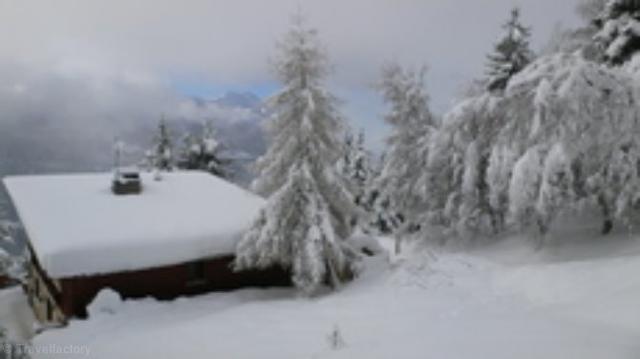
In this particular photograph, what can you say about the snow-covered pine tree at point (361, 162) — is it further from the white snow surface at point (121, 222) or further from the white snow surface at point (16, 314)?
the white snow surface at point (16, 314)

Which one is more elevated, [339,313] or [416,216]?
[416,216]

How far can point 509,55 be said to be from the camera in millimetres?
21719

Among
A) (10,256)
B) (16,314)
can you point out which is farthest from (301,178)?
(10,256)

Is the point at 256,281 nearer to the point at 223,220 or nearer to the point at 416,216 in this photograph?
the point at 223,220

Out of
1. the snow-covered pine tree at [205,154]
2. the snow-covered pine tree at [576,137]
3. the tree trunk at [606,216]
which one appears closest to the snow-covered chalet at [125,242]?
the snow-covered pine tree at [576,137]

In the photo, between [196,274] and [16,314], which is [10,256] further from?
[196,274]

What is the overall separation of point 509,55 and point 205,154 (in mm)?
23237

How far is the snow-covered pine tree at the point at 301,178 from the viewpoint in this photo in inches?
683

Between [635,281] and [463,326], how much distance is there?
432 cm

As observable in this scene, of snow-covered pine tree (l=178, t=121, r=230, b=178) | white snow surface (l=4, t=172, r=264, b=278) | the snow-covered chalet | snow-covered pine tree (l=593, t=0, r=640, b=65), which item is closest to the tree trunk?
snow-covered pine tree (l=593, t=0, r=640, b=65)

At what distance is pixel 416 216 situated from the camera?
22953 millimetres

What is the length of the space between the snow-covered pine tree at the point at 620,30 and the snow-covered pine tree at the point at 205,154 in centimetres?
2676

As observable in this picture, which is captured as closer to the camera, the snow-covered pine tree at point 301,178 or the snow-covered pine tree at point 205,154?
the snow-covered pine tree at point 301,178

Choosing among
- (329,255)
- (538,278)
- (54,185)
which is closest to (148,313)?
(329,255)
